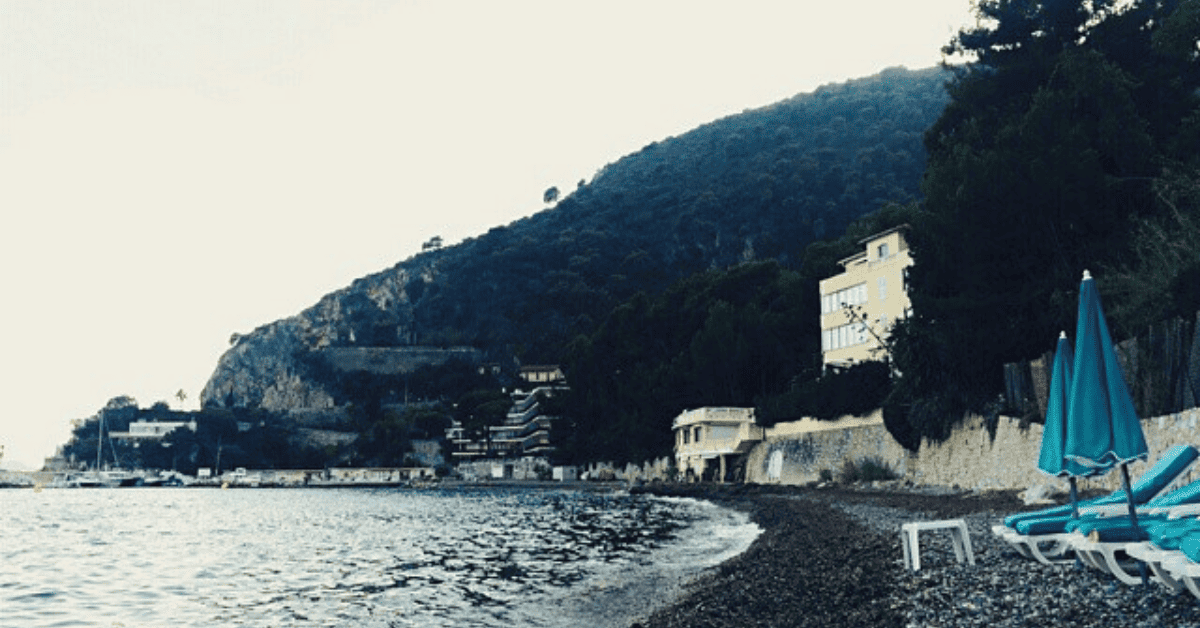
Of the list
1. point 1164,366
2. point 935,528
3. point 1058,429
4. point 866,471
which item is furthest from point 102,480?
point 1058,429

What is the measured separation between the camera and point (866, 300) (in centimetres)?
5612

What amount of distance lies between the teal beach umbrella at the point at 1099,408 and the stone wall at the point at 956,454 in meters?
13.3

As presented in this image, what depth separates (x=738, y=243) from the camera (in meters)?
188

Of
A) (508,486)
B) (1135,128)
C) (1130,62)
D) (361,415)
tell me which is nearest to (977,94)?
(1130,62)

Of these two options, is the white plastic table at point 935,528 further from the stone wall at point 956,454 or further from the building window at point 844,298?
the building window at point 844,298

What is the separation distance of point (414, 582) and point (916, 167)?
171744mm

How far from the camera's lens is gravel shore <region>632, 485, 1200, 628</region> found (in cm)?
1014

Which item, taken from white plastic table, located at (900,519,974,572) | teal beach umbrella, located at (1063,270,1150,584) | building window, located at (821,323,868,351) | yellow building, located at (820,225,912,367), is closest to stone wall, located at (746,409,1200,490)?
yellow building, located at (820,225,912,367)

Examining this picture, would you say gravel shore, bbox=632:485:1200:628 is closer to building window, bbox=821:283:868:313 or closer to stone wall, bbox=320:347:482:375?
building window, bbox=821:283:868:313

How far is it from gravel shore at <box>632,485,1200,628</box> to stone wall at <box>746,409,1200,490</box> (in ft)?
12.8

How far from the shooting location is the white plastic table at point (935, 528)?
1480 cm

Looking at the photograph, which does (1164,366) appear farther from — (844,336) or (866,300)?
(844,336)

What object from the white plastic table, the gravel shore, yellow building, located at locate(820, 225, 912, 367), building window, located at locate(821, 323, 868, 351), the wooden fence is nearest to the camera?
the gravel shore

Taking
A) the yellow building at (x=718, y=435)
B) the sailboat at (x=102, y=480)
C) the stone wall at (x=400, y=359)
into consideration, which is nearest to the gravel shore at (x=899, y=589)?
the yellow building at (x=718, y=435)
